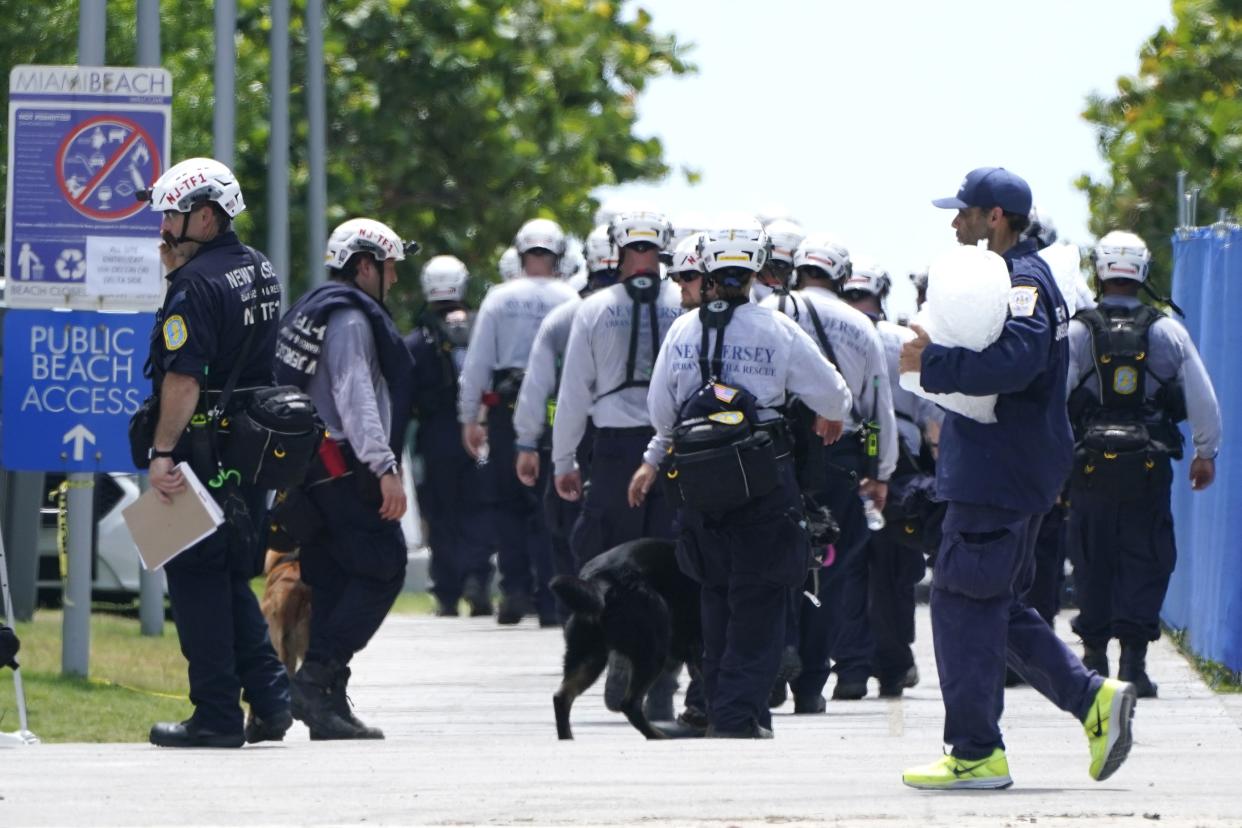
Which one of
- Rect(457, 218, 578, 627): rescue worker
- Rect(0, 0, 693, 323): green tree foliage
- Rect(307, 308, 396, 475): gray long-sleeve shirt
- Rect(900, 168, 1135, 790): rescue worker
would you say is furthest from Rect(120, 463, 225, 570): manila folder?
Rect(0, 0, 693, 323): green tree foliage

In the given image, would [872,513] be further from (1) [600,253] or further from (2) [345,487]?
(2) [345,487]

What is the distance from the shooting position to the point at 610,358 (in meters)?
12.3

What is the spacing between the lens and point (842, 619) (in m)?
12.9

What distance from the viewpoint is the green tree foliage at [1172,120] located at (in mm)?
39938

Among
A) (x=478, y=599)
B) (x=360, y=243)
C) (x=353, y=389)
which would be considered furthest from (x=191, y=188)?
(x=478, y=599)

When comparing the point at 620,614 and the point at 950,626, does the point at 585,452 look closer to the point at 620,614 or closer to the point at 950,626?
the point at 620,614

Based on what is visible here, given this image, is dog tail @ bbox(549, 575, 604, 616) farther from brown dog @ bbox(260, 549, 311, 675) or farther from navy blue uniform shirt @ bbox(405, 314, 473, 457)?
navy blue uniform shirt @ bbox(405, 314, 473, 457)

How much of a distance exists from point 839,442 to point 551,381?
157 centimetres

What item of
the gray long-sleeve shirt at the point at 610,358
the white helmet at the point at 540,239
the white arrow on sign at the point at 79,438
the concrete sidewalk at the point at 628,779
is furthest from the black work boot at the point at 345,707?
the white helmet at the point at 540,239

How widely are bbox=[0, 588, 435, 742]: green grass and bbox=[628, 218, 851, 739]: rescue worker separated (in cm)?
238

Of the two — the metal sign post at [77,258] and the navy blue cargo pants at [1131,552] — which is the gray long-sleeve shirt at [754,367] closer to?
the navy blue cargo pants at [1131,552]

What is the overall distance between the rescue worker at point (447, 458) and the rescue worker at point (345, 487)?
23.1 feet

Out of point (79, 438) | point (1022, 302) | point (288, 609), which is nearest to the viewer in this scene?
point (1022, 302)

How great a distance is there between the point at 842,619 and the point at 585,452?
127cm
